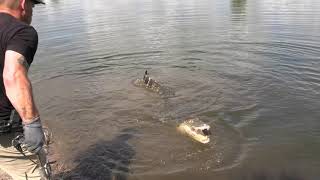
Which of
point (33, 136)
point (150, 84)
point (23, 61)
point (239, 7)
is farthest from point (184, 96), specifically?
point (239, 7)

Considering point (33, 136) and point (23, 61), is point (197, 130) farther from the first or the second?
point (23, 61)

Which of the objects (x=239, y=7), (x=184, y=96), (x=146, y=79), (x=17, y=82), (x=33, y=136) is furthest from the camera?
(x=239, y=7)

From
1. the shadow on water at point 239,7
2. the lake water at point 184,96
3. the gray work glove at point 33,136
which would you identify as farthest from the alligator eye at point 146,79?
the shadow on water at point 239,7

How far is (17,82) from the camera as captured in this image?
13.7ft

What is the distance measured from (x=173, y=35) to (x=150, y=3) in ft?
41.9

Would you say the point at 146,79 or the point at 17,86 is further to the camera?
the point at 146,79

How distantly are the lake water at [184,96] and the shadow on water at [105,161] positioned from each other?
0.8 inches

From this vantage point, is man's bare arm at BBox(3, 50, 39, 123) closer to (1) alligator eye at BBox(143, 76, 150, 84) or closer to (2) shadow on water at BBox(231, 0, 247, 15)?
(1) alligator eye at BBox(143, 76, 150, 84)

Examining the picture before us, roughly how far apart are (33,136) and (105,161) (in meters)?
3.72

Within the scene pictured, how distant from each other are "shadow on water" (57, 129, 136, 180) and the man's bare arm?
3.57 metres

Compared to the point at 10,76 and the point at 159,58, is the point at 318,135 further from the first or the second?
the point at 159,58

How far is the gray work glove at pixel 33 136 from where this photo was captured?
4.40 m

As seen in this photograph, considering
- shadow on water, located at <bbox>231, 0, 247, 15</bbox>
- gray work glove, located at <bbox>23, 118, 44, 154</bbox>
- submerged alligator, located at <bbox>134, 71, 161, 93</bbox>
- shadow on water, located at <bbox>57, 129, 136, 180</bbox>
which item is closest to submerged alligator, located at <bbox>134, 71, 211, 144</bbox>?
shadow on water, located at <bbox>57, 129, 136, 180</bbox>

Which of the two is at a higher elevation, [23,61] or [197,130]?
[23,61]
